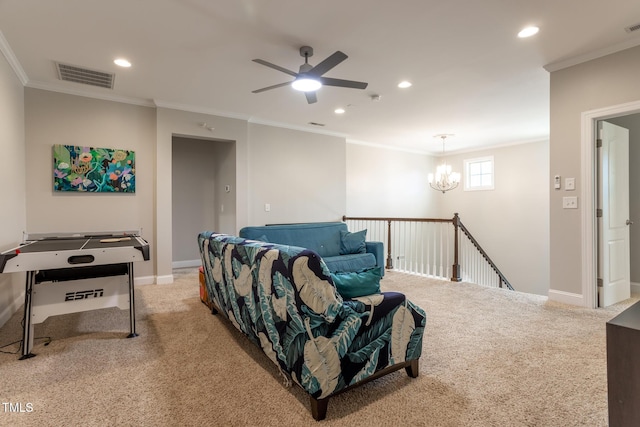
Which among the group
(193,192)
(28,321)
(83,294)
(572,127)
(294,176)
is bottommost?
(28,321)

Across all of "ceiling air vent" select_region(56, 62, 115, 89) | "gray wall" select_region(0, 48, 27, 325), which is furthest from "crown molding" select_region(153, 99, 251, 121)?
"gray wall" select_region(0, 48, 27, 325)

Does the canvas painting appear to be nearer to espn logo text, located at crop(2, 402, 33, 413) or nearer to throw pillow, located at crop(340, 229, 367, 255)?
espn logo text, located at crop(2, 402, 33, 413)

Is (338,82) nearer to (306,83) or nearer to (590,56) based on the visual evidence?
(306,83)

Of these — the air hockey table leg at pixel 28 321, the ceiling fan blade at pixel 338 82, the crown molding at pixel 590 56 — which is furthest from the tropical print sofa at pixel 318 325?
the crown molding at pixel 590 56

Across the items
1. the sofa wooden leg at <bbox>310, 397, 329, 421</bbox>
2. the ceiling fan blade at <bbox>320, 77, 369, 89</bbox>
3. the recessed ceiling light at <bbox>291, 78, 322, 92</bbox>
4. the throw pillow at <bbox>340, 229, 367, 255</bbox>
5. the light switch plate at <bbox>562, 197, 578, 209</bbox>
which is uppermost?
the ceiling fan blade at <bbox>320, 77, 369, 89</bbox>

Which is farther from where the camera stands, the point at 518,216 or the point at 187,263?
the point at 518,216

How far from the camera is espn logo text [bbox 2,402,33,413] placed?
171 centimetres

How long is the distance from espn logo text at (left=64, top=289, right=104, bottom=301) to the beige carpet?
37 cm

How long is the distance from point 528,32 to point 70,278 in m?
4.50

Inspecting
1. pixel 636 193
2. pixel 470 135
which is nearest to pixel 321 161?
pixel 470 135

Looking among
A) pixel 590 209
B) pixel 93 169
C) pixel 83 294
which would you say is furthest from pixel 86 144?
pixel 590 209

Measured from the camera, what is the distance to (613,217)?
3.41m

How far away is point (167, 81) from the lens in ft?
12.4

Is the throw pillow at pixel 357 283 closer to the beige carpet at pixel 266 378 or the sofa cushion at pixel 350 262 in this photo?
the beige carpet at pixel 266 378
